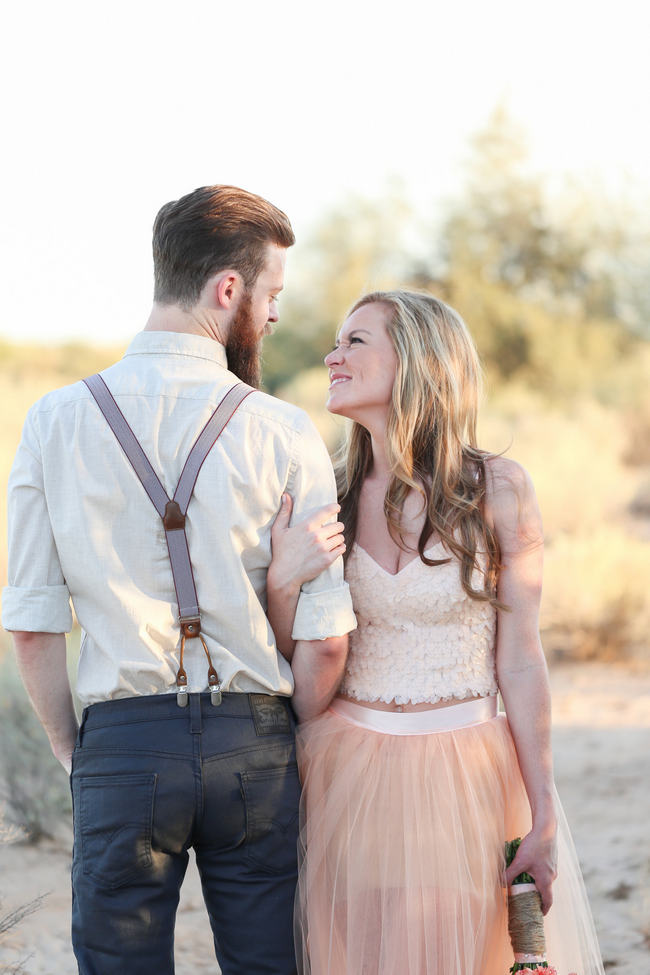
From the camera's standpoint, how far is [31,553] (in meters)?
2.04

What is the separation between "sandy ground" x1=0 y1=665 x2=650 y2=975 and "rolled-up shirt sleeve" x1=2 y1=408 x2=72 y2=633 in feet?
5.99

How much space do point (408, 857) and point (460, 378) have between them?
1166mm

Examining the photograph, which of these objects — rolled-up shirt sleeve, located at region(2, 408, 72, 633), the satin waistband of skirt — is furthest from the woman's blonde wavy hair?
rolled-up shirt sleeve, located at region(2, 408, 72, 633)

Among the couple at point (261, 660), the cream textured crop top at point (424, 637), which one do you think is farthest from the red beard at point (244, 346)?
the cream textured crop top at point (424, 637)

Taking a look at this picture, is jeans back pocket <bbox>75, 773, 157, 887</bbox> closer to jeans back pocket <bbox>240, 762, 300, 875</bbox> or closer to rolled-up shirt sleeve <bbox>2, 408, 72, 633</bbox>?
jeans back pocket <bbox>240, 762, 300, 875</bbox>

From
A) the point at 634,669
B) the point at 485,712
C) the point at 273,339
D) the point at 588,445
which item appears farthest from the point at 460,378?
the point at 273,339

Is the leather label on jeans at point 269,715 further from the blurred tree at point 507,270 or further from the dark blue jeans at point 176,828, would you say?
the blurred tree at point 507,270

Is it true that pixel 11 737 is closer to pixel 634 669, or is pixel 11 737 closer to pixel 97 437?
pixel 97 437

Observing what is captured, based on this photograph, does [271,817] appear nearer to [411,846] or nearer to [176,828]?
[176,828]

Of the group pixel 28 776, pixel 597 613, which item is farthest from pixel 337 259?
pixel 28 776

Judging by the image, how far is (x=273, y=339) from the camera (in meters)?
22.2

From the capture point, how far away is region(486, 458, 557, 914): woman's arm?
92.4 inches

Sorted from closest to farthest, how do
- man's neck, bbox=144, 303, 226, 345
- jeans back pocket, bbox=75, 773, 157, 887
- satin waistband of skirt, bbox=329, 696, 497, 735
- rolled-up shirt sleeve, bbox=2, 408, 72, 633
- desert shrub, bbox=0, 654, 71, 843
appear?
jeans back pocket, bbox=75, 773, 157, 887, rolled-up shirt sleeve, bbox=2, 408, 72, 633, man's neck, bbox=144, 303, 226, 345, satin waistband of skirt, bbox=329, 696, 497, 735, desert shrub, bbox=0, 654, 71, 843

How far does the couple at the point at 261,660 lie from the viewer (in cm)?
198
